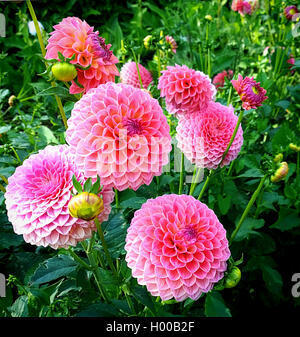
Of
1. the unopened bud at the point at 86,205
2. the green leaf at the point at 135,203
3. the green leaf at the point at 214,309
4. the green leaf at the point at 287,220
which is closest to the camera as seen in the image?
the unopened bud at the point at 86,205

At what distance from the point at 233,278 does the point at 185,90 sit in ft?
1.45

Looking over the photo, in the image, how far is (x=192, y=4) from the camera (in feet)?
7.90

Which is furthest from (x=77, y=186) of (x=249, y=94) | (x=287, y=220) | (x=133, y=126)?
(x=287, y=220)

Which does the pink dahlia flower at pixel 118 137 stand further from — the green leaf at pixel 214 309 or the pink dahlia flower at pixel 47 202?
the green leaf at pixel 214 309

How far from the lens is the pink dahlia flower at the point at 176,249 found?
637mm

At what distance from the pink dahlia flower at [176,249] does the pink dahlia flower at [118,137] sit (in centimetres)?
10

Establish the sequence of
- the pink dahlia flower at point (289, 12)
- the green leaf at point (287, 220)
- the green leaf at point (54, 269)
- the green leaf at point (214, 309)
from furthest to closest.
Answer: the pink dahlia flower at point (289, 12)
the green leaf at point (287, 220)
the green leaf at point (54, 269)
the green leaf at point (214, 309)

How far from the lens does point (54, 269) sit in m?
0.79

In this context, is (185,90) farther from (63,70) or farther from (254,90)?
(63,70)

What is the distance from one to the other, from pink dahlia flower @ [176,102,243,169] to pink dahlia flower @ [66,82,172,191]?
19cm

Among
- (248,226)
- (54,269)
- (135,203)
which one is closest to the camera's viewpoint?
(54,269)

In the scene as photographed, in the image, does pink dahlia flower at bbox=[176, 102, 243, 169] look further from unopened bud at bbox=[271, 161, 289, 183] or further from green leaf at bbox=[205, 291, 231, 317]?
green leaf at bbox=[205, 291, 231, 317]

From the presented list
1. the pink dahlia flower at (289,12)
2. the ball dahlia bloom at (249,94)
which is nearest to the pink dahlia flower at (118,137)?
the ball dahlia bloom at (249,94)
